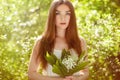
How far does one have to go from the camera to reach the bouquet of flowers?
313 centimetres

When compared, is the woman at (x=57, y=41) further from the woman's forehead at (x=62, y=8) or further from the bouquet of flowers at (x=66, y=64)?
the bouquet of flowers at (x=66, y=64)

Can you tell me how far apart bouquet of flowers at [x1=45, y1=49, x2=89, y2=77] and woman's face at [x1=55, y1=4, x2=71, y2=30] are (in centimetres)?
27

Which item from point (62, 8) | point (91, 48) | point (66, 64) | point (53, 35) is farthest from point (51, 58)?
point (91, 48)

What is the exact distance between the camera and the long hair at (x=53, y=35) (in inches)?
132

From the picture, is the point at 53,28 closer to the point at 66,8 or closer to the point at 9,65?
the point at 66,8

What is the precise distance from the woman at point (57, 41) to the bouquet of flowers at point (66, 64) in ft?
0.37

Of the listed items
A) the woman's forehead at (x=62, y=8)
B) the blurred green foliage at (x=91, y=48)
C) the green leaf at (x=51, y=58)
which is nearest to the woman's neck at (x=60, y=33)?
the woman's forehead at (x=62, y=8)

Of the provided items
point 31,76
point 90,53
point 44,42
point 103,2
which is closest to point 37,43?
point 44,42

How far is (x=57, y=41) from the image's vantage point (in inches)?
136

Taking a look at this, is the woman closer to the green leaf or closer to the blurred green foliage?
the green leaf

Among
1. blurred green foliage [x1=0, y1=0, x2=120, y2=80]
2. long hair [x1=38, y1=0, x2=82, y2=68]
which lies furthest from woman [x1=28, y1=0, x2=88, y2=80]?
blurred green foliage [x1=0, y1=0, x2=120, y2=80]

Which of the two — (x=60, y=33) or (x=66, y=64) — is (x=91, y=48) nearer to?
(x=60, y=33)

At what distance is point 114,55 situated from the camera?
5.81 m

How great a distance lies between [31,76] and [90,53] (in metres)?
2.32
